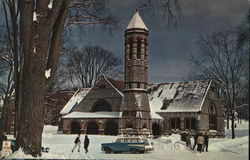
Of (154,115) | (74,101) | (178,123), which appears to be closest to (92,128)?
(74,101)

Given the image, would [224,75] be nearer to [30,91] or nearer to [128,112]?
[128,112]

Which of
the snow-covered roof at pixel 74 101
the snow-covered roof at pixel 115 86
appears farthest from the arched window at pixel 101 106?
the snow-covered roof at pixel 74 101

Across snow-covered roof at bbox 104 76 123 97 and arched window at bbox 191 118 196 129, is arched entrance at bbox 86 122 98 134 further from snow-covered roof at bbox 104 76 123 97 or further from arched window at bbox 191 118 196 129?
arched window at bbox 191 118 196 129

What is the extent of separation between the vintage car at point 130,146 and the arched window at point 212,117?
80.6ft

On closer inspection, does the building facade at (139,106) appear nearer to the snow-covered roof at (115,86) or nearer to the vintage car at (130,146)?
the snow-covered roof at (115,86)

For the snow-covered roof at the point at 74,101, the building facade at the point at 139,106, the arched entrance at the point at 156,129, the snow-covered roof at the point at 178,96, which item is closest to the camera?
the building facade at the point at 139,106

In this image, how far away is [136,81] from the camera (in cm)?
4188

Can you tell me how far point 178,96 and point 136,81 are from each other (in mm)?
7731

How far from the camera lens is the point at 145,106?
4166 centimetres

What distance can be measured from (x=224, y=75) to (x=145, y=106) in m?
10.1

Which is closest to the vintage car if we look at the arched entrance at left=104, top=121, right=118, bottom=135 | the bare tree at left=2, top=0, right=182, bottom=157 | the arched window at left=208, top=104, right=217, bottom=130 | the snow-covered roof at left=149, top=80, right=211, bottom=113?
the bare tree at left=2, top=0, right=182, bottom=157

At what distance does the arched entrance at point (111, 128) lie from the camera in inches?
1662

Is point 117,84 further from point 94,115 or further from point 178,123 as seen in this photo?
point 178,123

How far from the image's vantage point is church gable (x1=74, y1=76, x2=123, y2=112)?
Result: 4397 cm
